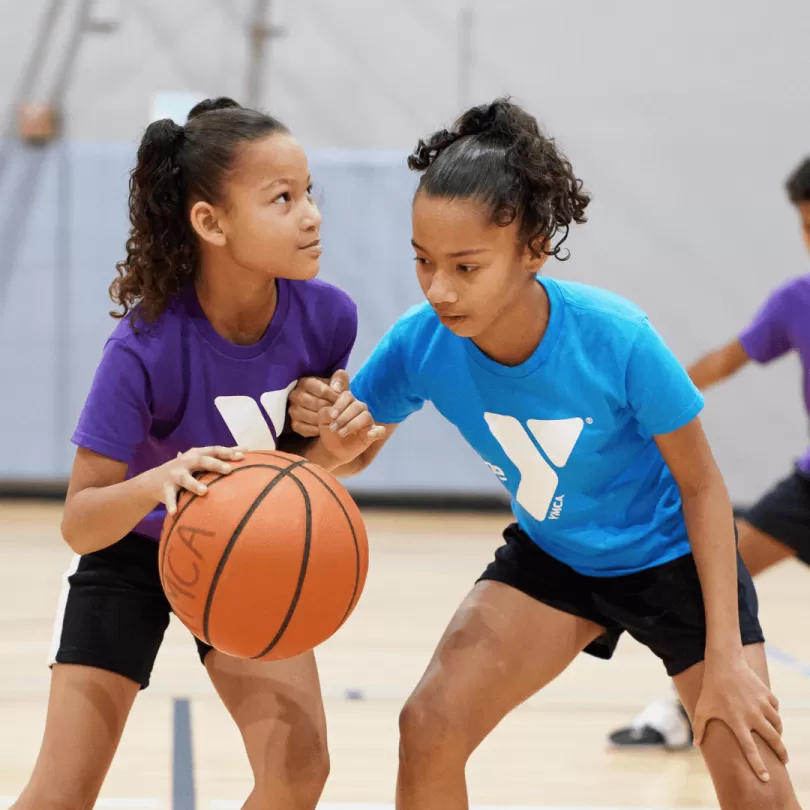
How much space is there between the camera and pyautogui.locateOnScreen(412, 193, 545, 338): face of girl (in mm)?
2162

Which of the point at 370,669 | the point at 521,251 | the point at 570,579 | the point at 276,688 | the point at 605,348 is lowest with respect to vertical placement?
the point at 370,669

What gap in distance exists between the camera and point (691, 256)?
25.8 feet

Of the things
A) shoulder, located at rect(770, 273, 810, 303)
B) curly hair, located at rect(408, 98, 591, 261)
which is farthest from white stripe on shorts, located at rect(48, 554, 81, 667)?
shoulder, located at rect(770, 273, 810, 303)

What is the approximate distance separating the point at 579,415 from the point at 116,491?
0.91 meters

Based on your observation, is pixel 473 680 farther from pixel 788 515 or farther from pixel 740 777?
pixel 788 515

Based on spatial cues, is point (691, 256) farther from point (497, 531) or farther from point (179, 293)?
point (179, 293)

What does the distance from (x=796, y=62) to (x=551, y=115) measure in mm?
1672

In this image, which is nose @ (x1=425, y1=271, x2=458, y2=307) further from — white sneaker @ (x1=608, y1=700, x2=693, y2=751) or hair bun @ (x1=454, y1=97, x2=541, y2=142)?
white sneaker @ (x1=608, y1=700, x2=693, y2=751)

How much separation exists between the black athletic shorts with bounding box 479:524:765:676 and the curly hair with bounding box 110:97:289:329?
93 centimetres

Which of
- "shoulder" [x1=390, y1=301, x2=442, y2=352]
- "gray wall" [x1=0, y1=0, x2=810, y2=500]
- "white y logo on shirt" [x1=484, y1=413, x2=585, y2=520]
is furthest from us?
"gray wall" [x1=0, y1=0, x2=810, y2=500]

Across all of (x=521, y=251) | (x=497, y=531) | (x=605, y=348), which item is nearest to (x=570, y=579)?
(x=605, y=348)

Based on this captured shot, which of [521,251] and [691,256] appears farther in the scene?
[691,256]

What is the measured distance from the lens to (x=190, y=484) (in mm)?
2027

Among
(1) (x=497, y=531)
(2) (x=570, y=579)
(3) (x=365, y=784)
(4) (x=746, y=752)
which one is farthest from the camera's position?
(1) (x=497, y=531)
